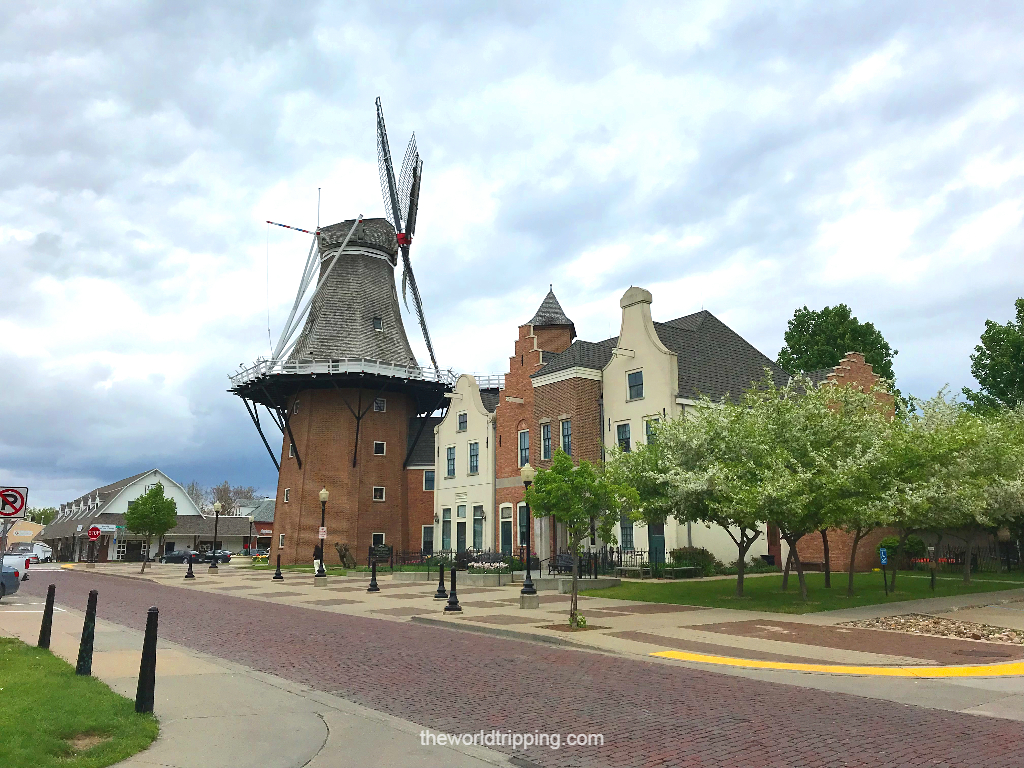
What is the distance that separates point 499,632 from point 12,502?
9.69m

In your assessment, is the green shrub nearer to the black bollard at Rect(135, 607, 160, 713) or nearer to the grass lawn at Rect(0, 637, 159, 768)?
the grass lawn at Rect(0, 637, 159, 768)

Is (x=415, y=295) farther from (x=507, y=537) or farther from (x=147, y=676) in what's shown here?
(x=147, y=676)

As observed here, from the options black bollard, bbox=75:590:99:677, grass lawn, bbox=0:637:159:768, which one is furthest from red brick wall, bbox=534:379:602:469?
grass lawn, bbox=0:637:159:768

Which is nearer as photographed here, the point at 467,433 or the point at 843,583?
the point at 843,583

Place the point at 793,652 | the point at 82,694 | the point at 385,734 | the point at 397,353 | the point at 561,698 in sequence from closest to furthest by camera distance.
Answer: the point at 385,734, the point at 82,694, the point at 561,698, the point at 793,652, the point at 397,353

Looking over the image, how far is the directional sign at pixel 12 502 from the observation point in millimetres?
13367

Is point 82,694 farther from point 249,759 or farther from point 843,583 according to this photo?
point 843,583

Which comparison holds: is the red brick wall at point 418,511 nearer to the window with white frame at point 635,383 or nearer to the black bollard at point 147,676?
the window with white frame at point 635,383

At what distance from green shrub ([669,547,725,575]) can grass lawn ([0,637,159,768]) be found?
86.6ft

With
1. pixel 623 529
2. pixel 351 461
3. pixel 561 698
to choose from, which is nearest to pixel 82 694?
pixel 561 698

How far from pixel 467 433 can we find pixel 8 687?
41.0 m

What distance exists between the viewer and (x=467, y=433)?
50219 mm

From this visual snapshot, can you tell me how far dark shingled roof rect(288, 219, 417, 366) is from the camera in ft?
187

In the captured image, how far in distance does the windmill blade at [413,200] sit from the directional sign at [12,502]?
55.8 metres
